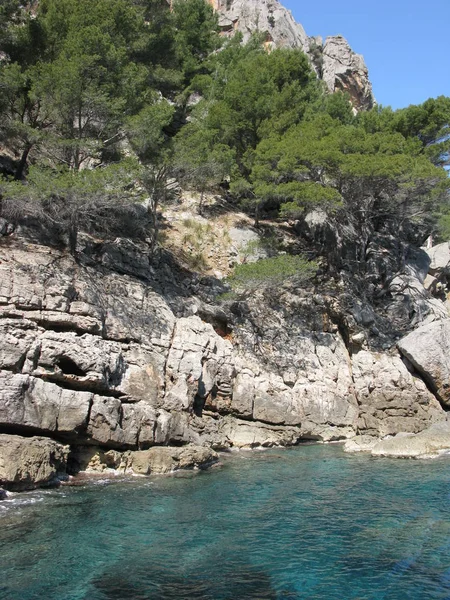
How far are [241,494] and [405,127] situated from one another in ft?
82.2

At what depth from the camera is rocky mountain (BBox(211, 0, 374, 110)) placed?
55438 mm

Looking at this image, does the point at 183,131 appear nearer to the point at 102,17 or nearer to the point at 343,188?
the point at 102,17

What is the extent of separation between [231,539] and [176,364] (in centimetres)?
899

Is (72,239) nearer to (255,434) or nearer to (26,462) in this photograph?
(26,462)

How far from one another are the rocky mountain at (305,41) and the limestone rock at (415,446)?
45.6 metres

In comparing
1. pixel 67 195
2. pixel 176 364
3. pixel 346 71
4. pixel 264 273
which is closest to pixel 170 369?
pixel 176 364

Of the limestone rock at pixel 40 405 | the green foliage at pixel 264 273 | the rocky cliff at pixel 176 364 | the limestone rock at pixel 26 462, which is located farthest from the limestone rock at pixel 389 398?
the limestone rock at pixel 26 462

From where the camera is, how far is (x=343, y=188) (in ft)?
90.9

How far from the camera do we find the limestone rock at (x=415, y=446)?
18731 millimetres

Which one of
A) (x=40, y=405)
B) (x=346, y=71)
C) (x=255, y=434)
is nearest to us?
(x=40, y=405)

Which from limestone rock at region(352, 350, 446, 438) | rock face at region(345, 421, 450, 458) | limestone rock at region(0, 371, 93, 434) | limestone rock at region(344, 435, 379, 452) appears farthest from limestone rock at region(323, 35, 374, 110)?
limestone rock at region(0, 371, 93, 434)

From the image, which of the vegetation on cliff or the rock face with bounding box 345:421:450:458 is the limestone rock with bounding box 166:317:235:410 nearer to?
the vegetation on cliff

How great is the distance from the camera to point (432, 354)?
24250 millimetres

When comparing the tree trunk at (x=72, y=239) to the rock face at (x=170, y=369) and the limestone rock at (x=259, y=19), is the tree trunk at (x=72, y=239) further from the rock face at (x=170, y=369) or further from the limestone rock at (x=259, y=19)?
the limestone rock at (x=259, y=19)
